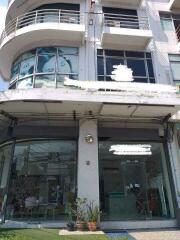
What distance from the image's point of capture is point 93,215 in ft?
31.9

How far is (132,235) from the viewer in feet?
29.3

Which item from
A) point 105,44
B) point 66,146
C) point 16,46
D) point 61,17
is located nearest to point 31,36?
point 16,46

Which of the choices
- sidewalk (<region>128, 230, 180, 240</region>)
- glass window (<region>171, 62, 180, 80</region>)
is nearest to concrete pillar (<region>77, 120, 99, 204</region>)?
sidewalk (<region>128, 230, 180, 240</region>)

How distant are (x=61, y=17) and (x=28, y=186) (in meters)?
8.61

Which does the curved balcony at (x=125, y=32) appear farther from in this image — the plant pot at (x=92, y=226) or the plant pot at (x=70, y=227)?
the plant pot at (x=70, y=227)

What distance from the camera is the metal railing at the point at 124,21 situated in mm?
14180

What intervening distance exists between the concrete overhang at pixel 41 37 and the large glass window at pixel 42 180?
5.08 m

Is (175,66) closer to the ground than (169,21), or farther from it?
closer to the ground

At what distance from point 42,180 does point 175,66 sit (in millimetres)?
8606

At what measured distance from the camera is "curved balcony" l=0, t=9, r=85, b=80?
12883 mm

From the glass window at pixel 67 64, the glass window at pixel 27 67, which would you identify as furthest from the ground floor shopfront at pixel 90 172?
the glass window at pixel 27 67

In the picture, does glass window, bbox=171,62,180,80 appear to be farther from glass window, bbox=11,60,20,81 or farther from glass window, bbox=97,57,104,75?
glass window, bbox=11,60,20,81

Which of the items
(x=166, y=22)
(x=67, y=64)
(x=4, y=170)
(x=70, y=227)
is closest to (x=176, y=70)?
(x=166, y=22)

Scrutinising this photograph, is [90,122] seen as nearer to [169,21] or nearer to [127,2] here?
[127,2]
